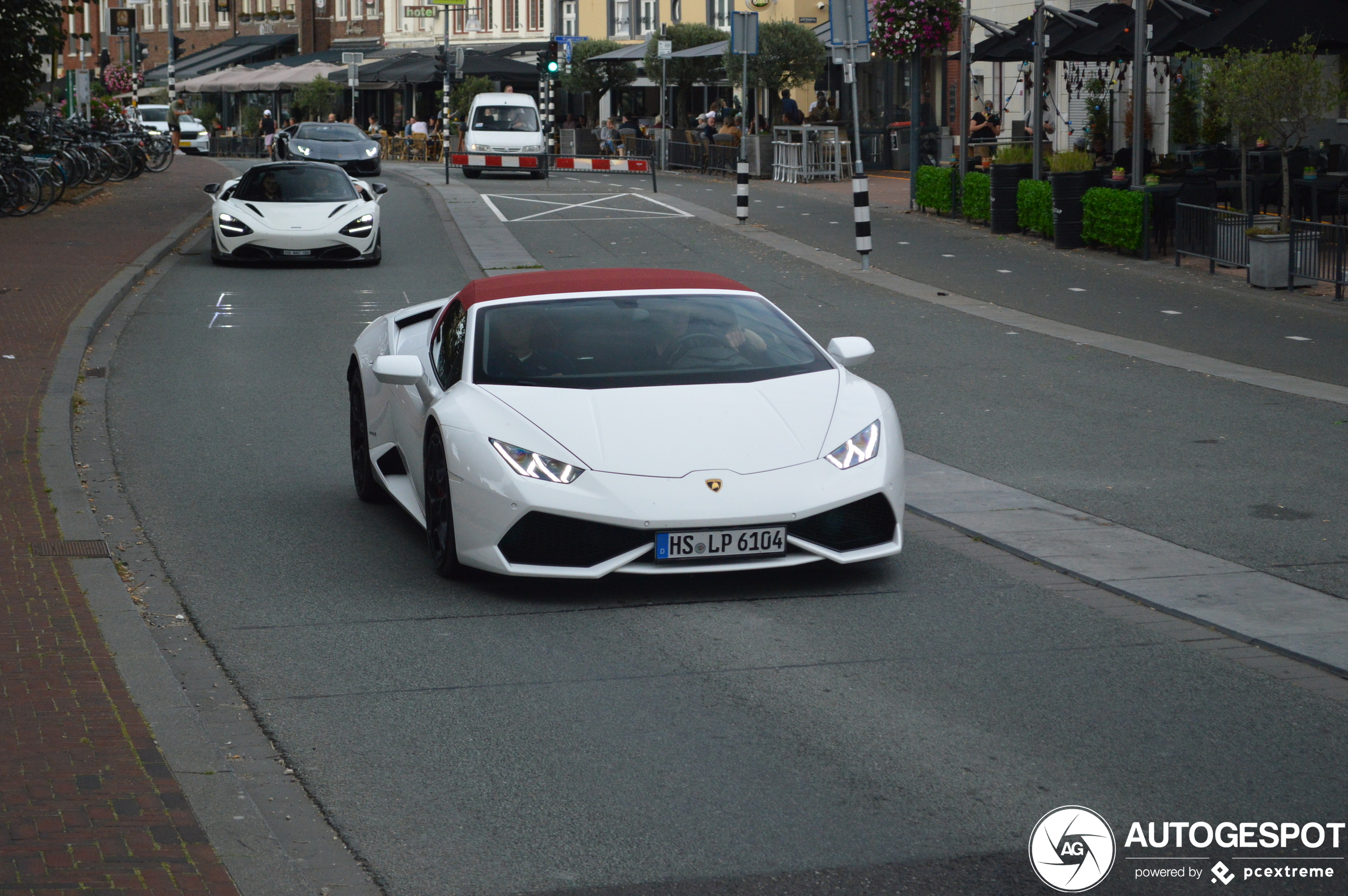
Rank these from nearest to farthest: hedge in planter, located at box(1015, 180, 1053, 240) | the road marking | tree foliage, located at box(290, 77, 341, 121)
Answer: hedge in planter, located at box(1015, 180, 1053, 240) → the road marking → tree foliage, located at box(290, 77, 341, 121)

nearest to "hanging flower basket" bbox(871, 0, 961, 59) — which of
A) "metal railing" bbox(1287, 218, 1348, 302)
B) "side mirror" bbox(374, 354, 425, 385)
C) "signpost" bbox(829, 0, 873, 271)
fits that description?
"signpost" bbox(829, 0, 873, 271)

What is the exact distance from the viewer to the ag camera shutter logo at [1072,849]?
4.36 metres

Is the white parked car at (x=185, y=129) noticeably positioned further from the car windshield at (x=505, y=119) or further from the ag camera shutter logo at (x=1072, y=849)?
the ag camera shutter logo at (x=1072, y=849)

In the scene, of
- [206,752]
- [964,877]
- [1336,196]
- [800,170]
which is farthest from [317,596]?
[800,170]

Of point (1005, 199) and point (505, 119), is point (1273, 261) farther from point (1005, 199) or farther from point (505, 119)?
point (505, 119)

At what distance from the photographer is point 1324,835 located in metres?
4.60

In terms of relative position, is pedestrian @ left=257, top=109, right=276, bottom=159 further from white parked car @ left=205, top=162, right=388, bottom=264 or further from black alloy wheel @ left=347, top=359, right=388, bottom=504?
black alloy wheel @ left=347, top=359, right=388, bottom=504

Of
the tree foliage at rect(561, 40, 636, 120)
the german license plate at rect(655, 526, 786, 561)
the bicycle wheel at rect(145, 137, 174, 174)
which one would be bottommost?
the german license plate at rect(655, 526, 786, 561)

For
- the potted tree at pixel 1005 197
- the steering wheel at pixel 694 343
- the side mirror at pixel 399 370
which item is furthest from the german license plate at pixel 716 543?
the potted tree at pixel 1005 197

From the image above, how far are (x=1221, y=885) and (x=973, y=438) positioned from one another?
671 centimetres

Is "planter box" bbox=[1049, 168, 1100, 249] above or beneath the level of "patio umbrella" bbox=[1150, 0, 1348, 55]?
beneath

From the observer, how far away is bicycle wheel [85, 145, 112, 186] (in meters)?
35.6

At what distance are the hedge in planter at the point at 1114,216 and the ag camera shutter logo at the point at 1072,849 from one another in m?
18.0

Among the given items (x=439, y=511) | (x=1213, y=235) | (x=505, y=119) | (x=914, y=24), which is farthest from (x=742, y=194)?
(x=439, y=511)
